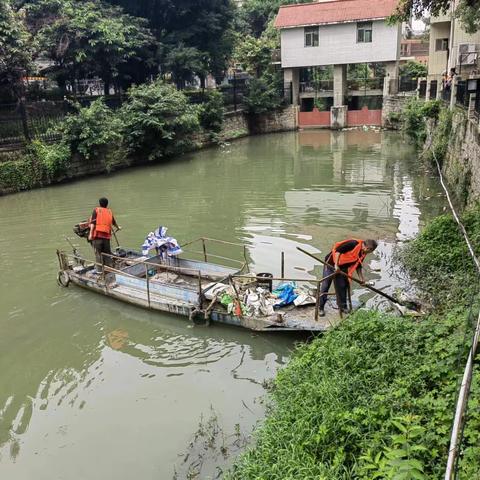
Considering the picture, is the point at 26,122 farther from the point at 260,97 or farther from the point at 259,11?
the point at 259,11

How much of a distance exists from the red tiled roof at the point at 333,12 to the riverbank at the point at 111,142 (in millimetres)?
13134

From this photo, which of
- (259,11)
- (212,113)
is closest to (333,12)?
(212,113)

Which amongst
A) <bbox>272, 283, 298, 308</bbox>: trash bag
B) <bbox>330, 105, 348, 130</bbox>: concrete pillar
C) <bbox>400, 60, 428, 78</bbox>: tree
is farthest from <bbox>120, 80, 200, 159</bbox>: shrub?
<bbox>400, 60, 428, 78</bbox>: tree

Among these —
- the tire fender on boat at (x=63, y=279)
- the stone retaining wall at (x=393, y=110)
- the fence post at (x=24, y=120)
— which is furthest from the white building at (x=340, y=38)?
the tire fender on boat at (x=63, y=279)

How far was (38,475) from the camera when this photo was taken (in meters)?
6.31

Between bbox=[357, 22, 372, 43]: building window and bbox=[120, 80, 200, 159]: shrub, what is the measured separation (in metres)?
17.3

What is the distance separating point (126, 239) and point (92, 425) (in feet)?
29.2

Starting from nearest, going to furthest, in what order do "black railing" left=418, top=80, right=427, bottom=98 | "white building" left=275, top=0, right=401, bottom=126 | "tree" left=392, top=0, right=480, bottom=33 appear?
"tree" left=392, top=0, right=480, bottom=33 < "black railing" left=418, top=80, right=427, bottom=98 < "white building" left=275, top=0, right=401, bottom=126

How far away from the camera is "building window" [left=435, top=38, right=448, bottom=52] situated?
31205 mm

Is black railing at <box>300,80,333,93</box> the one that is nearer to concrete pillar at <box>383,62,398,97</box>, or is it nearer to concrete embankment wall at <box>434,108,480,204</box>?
concrete pillar at <box>383,62,398,97</box>

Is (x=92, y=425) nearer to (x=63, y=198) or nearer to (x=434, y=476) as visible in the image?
(x=434, y=476)

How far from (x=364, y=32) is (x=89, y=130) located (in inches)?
941

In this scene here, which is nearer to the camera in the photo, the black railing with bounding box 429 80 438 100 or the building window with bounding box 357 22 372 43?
the black railing with bounding box 429 80 438 100

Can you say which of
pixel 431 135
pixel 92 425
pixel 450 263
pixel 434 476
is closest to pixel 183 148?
pixel 431 135
